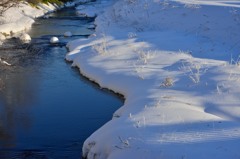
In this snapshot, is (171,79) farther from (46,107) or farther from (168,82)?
(46,107)

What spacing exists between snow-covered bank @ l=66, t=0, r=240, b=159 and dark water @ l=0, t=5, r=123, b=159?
0.55 meters

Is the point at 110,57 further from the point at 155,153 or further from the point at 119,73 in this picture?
the point at 155,153

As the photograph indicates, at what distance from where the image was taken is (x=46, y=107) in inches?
445

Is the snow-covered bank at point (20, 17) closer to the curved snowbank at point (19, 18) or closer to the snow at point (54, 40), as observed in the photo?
the curved snowbank at point (19, 18)

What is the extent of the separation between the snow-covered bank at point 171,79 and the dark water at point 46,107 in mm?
549

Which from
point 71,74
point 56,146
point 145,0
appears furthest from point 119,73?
point 145,0

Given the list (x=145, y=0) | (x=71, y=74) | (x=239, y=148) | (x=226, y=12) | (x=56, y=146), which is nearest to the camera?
(x=239, y=148)

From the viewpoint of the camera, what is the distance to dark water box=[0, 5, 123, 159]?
880 centimetres

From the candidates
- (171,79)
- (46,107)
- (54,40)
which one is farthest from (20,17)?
(171,79)

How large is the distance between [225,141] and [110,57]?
31.2 feet

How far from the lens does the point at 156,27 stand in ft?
74.4

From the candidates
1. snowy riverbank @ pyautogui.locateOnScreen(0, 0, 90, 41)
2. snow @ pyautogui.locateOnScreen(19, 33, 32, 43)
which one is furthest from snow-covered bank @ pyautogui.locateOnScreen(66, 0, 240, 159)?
snowy riverbank @ pyautogui.locateOnScreen(0, 0, 90, 41)

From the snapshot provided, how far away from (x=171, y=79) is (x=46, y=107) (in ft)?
11.0

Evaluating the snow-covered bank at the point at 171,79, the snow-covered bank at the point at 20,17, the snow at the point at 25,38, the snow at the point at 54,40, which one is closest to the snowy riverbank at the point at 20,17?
the snow-covered bank at the point at 20,17
